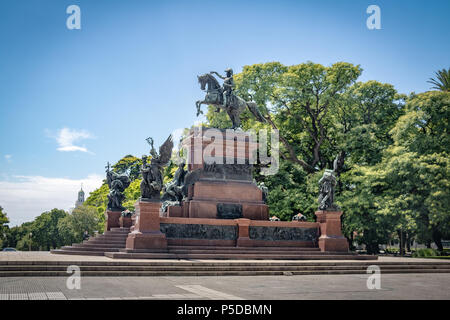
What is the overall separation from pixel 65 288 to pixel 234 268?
6459 millimetres

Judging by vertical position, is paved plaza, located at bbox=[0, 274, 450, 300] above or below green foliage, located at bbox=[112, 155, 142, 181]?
below

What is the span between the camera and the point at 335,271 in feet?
52.1

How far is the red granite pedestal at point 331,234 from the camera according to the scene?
68.7ft

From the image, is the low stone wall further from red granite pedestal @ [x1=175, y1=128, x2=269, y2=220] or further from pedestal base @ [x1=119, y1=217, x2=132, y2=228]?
pedestal base @ [x1=119, y1=217, x2=132, y2=228]

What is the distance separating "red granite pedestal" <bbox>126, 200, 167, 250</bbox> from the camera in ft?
57.6

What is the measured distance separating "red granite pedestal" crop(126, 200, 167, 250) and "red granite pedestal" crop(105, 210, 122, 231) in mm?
8739

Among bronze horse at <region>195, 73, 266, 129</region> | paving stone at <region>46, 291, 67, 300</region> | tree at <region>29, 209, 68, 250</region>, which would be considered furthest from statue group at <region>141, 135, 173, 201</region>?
tree at <region>29, 209, 68, 250</region>

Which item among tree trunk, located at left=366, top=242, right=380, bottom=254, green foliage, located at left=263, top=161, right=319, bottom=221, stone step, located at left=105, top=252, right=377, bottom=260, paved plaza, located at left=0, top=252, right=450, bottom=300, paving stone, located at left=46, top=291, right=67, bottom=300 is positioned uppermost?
green foliage, located at left=263, top=161, right=319, bottom=221

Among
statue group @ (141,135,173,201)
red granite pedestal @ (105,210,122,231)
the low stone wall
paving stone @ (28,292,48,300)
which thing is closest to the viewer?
paving stone @ (28,292,48,300)

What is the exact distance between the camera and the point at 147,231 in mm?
17875

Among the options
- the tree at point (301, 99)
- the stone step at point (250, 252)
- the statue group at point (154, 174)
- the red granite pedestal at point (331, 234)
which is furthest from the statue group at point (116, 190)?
the tree at point (301, 99)

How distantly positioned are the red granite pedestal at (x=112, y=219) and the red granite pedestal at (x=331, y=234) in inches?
478

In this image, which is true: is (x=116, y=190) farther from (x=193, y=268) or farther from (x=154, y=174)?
(x=193, y=268)
